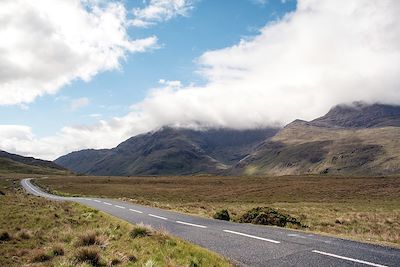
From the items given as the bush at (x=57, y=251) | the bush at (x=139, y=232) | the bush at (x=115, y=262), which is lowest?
the bush at (x=57, y=251)

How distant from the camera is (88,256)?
43.5 ft

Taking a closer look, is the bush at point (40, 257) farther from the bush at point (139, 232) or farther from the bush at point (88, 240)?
the bush at point (139, 232)

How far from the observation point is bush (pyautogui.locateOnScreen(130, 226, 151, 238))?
17.3m

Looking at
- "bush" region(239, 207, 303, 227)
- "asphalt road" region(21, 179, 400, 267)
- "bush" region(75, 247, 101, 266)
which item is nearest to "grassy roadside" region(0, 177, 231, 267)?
"bush" region(75, 247, 101, 266)

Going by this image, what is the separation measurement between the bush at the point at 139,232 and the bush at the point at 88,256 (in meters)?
3.84

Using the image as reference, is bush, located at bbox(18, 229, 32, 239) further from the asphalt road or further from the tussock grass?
the asphalt road

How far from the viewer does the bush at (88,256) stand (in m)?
12.9

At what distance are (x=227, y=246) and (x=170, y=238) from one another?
2.56 m

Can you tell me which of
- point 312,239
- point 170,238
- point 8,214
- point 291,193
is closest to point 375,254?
point 312,239

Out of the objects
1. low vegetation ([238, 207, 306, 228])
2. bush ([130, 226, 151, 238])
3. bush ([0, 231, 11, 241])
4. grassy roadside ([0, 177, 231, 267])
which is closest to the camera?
grassy roadside ([0, 177, 231, 267])

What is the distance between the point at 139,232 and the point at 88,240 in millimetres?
2215

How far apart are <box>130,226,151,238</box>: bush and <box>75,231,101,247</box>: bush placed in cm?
153

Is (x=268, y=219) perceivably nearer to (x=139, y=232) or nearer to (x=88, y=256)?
(x=139, y=232)

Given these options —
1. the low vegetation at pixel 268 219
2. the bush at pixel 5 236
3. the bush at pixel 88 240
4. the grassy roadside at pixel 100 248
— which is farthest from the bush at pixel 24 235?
the low vegetation at pixel 268 219
